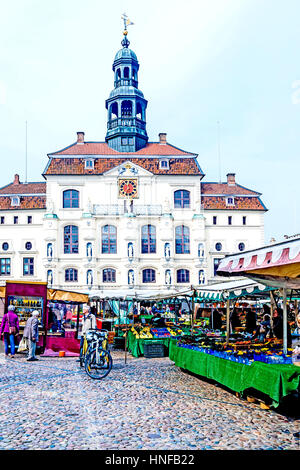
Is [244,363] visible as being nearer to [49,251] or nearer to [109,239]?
[109,239]

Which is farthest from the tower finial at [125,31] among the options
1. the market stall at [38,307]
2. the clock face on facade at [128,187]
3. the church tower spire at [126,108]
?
the market stall at [38,307]

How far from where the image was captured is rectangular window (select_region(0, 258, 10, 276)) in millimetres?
48312

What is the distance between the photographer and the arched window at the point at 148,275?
46500 millimetres

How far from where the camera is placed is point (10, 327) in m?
16.7

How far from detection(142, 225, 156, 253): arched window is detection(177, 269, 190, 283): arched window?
10.4 feet

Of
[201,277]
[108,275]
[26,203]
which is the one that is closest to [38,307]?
[108,275]

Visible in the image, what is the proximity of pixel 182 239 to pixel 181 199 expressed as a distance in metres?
3.89

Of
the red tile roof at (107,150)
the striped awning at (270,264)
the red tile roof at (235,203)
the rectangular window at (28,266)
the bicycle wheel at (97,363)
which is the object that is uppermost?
the red tile roof at (107,150)

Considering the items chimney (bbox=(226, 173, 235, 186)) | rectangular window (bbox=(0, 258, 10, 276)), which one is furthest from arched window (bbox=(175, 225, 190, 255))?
rectangular window (bbox=(0, 258, 10, 276))

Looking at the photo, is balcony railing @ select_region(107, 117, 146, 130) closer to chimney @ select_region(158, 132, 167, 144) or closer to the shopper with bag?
chimney @ select_region(158, 132, 167, 144)

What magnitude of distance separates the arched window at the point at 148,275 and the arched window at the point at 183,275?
8.15ft

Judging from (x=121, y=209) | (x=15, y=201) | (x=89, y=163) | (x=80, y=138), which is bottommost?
(x=121, y=209)

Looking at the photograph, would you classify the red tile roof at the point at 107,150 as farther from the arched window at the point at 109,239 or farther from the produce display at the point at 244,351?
the produce display at the point at 244,351
